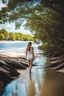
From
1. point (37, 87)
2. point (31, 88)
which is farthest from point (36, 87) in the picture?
point (31, 88)

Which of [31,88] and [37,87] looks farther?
[37,87]

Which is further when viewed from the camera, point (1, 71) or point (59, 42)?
point (59, 42)

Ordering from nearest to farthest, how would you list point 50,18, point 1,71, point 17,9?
point 1,71 → point 17,9 → point 50,18

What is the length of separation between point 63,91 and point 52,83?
2266 mm

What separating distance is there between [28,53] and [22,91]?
6.34m

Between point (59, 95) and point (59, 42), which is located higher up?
point (59, 95)

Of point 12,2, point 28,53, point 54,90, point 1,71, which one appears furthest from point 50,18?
point 54,90

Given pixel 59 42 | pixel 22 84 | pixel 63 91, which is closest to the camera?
pixel 63 91

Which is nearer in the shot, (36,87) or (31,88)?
(31,88)

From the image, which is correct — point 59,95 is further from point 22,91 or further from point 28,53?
point 28,53

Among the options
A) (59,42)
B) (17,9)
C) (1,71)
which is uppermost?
(17,9)

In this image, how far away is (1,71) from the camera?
1603 cm

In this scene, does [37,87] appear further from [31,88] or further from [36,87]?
[31,88]

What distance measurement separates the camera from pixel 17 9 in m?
23.9
